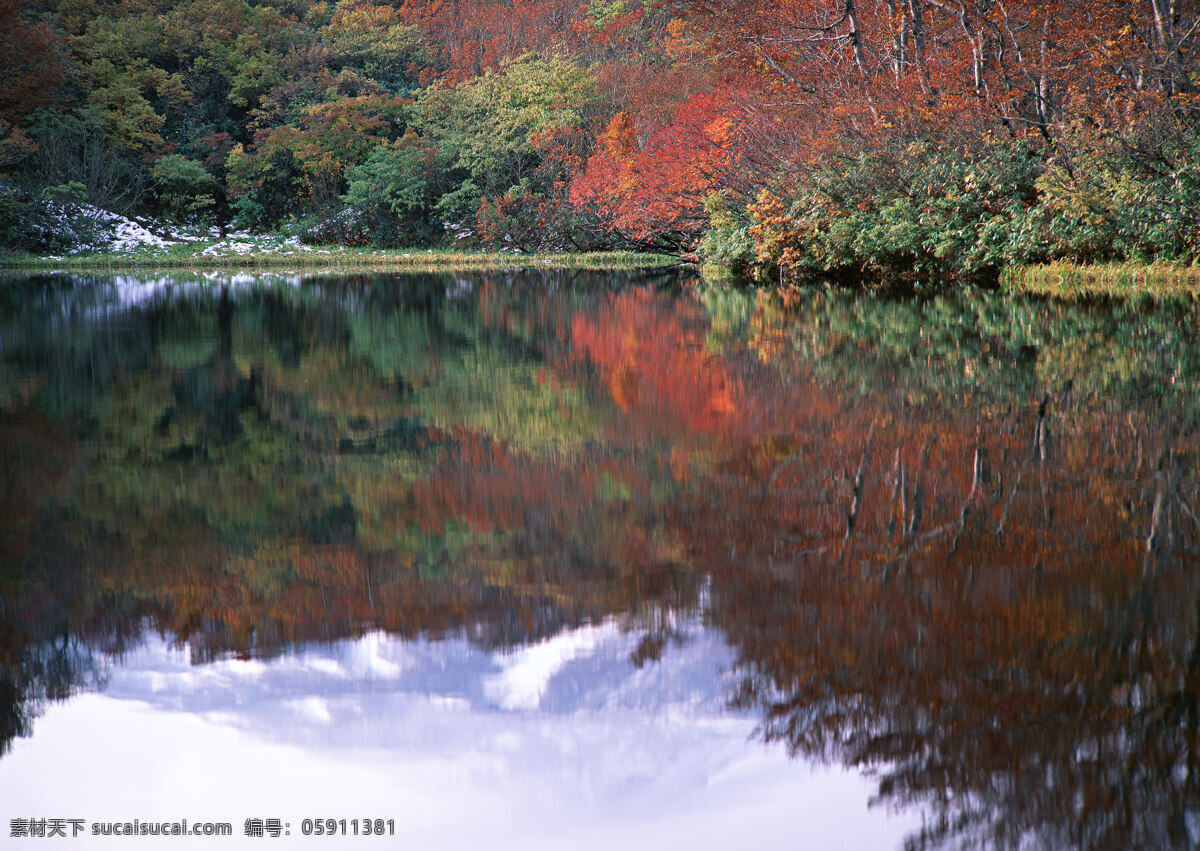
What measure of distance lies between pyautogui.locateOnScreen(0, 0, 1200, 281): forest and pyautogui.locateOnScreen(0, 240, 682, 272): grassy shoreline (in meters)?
1.07

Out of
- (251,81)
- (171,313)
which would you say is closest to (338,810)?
(171,313)

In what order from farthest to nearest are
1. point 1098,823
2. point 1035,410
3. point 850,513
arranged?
point 1035,410 < point 850,513 < point 1098,823

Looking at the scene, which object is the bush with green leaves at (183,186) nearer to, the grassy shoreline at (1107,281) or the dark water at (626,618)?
the grassy shoreline at (1107,281)

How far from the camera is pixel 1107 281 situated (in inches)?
490

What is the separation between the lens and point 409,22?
153 ft

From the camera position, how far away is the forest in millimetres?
13695

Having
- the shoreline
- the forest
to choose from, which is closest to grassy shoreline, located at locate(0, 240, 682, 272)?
the shoreline

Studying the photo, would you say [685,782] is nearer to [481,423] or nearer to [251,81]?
[481,423]

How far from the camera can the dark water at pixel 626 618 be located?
158cm

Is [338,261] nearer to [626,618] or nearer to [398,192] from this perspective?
[398,192]

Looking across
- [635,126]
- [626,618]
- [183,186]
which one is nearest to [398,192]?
[183,186]

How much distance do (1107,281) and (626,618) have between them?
12014mm

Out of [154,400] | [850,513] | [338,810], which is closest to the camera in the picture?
[338,810]

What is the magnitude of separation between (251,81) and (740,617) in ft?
145
